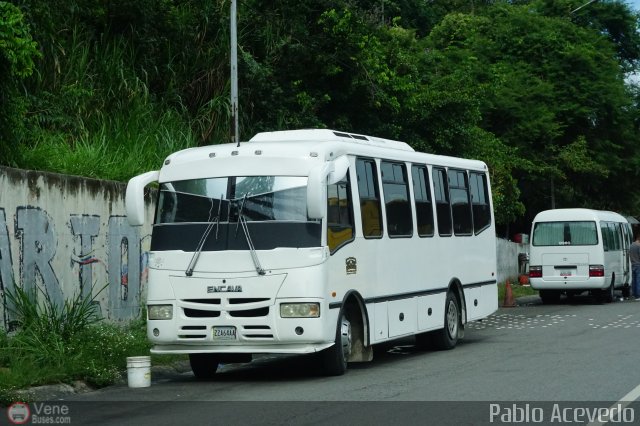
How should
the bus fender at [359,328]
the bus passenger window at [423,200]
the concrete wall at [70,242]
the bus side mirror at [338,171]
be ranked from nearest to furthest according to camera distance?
the bus side mirror at [338,171], the bus fender at [359,328], the concrete wall at [70,242], the bus passenger window at [423,200]

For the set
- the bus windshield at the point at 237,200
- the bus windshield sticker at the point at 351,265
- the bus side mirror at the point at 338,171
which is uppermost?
the bus side mirror at the point at 338,171

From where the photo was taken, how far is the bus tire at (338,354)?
1398 centimetres

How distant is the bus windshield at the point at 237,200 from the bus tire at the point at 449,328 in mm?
4980

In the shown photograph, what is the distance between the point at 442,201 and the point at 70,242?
5587 millimetres

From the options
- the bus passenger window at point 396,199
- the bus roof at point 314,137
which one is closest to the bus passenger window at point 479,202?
the bus passenger window at point 396,199

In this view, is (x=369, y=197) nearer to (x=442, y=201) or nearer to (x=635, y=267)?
(x=442, y=201)

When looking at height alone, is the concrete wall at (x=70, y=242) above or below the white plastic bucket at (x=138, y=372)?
above

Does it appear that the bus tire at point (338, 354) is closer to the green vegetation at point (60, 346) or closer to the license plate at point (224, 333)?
the license plate at point (224, 333)

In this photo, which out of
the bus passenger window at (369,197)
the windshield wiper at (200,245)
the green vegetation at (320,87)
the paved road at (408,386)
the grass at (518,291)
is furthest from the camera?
the grass at (518,291)

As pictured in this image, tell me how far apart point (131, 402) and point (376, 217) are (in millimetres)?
4727

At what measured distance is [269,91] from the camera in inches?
1097

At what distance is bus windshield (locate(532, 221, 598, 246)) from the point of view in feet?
103

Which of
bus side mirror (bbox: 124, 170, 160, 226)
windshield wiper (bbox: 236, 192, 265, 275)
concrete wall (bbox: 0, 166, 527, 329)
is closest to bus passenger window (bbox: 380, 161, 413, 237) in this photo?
windshield wiper (bbox: 236, 192, 265, 275)

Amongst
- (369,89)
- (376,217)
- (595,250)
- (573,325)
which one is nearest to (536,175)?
(595,250)
